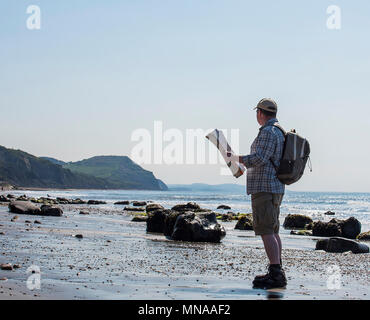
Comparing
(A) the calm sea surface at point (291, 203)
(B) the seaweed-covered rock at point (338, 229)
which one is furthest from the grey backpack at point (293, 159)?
(A) the calm sea surface at point (291, 203)

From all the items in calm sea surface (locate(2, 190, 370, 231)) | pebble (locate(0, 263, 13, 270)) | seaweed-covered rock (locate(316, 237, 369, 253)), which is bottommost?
calm sea surface (locate(2, 190, 370, 231))

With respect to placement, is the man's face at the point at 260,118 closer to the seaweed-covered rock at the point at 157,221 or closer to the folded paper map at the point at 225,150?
the folded paper map at the point at 225,150

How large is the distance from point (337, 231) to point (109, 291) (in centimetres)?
1535

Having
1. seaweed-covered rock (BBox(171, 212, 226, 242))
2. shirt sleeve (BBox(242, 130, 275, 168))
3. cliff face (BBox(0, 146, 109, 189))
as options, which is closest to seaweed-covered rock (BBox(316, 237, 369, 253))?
seaweed-covered rock (BBox(171, 212, 226, 242))

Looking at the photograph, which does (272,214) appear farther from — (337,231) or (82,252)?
(337,231)

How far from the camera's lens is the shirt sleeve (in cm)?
741

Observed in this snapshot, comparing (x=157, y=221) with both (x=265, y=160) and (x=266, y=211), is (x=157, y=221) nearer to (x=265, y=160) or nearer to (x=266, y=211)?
(x=266, y=211)

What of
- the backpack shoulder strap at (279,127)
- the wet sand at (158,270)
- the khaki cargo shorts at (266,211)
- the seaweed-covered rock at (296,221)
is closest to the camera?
the wet sand at (158,270)

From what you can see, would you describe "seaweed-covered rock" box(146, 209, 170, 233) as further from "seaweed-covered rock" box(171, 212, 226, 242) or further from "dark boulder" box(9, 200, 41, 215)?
"dark boulder" box(9, 200, 41, 215)

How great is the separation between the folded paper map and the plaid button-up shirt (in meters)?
0.13

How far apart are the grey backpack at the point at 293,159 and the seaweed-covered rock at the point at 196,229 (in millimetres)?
7243

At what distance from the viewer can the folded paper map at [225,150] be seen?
748 centimetres

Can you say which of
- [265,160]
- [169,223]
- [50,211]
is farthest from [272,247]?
[50,211]
